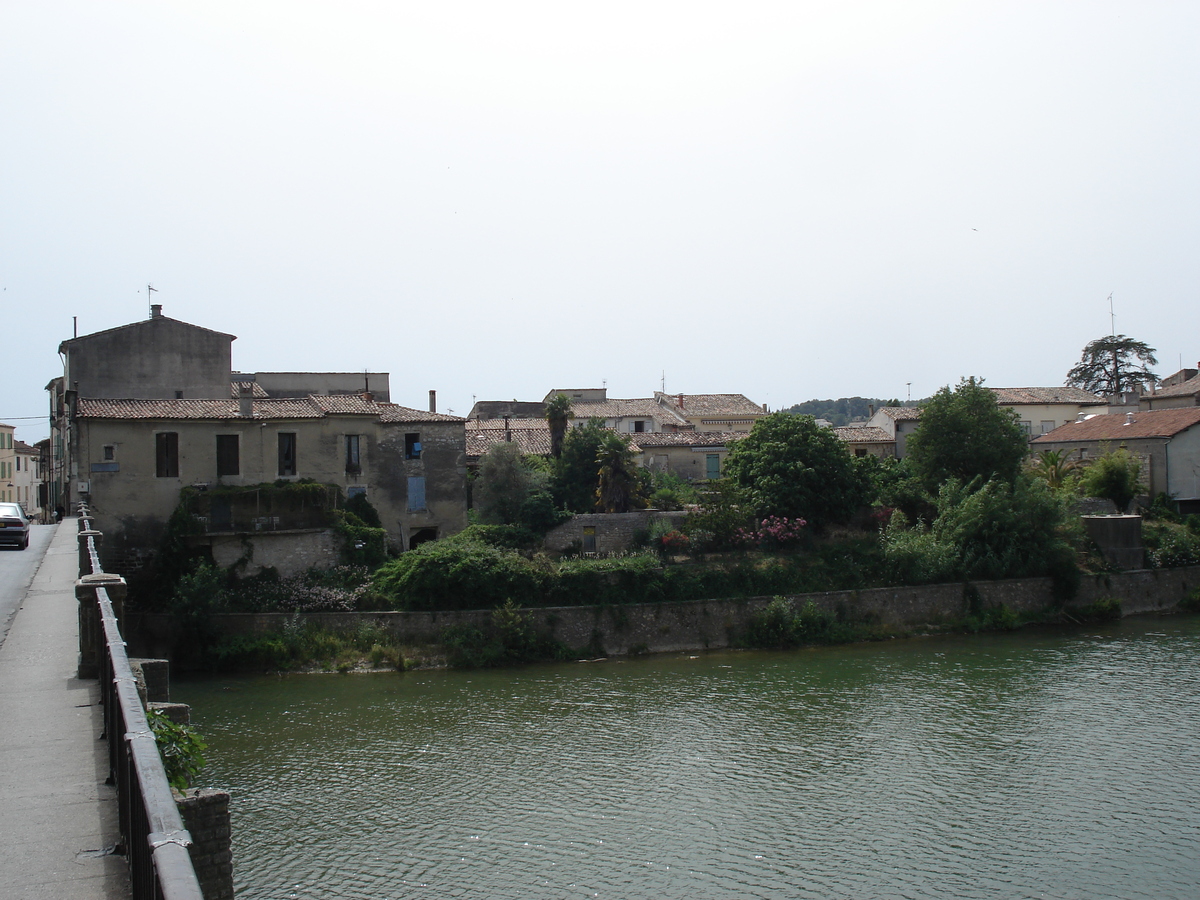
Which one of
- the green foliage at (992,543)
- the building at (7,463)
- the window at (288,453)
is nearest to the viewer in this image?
the window at (288,453)

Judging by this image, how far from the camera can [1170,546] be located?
37312mm

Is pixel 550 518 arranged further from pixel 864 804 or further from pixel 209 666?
pixel 864 804

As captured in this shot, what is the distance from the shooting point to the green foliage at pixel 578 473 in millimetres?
38281

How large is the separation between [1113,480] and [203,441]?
36081mm

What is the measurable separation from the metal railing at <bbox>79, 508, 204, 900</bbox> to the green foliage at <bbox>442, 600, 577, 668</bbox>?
19.7 meters

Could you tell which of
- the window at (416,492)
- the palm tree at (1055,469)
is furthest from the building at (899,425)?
the window at (416,492)

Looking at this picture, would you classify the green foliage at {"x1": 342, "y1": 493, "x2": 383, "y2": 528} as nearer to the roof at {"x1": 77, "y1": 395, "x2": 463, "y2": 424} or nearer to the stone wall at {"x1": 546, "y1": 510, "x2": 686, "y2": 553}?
the roof at {"x1": 77, "y1": 395, "x2": 463, "y2": 424}

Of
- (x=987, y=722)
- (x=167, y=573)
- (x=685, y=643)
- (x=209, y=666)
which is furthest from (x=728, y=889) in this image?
(x=167, y=573)

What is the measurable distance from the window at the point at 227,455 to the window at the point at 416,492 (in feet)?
20.7

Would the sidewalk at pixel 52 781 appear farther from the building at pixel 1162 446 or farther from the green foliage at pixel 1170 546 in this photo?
the building at pixel 1162 446

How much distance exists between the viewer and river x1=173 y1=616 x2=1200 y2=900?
14414mm

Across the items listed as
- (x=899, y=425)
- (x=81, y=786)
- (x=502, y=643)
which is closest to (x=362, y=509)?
(x=502, y=643)

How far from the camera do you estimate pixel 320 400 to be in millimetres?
34781

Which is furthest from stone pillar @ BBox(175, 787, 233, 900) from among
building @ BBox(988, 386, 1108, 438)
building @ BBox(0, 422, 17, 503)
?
building @ BBox(988, 386, 1108, 438)
